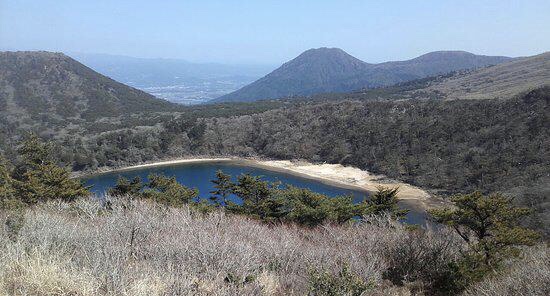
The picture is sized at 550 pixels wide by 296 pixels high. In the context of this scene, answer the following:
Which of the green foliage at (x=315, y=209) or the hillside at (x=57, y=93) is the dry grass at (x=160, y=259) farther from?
the hillside at (x=57, y=93)

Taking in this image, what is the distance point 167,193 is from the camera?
109 ft

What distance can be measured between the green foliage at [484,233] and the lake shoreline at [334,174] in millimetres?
35213

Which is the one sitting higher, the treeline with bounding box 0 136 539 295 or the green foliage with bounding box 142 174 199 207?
the treeline with bounding box 0 136 539 295

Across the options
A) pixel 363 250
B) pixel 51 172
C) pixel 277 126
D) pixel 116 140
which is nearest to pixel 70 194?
pixel 51 172

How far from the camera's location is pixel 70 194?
1247 inches

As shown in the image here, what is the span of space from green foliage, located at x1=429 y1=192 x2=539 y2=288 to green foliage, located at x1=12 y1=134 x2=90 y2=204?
27083 mm

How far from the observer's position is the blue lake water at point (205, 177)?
196ft

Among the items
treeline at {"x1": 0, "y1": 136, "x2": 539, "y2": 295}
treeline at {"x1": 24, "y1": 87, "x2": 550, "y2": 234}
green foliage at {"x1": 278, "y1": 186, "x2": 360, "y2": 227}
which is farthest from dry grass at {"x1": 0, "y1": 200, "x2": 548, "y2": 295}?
treeline at {"x1": 24, "y1": 87, "x2": 550, "y2": 234}

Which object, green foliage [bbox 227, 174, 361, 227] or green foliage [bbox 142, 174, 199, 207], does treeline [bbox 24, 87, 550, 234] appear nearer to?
green foliage [bbox 227, 174, 361, 227]

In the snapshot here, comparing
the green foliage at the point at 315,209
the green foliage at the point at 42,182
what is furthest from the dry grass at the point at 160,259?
the green foliage at the point at 42,182

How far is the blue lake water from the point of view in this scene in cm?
5967

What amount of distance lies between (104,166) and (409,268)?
73950mm

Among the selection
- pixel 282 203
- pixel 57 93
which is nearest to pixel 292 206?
pixel 282 203

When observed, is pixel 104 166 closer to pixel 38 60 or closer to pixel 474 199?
pixel 474 199
